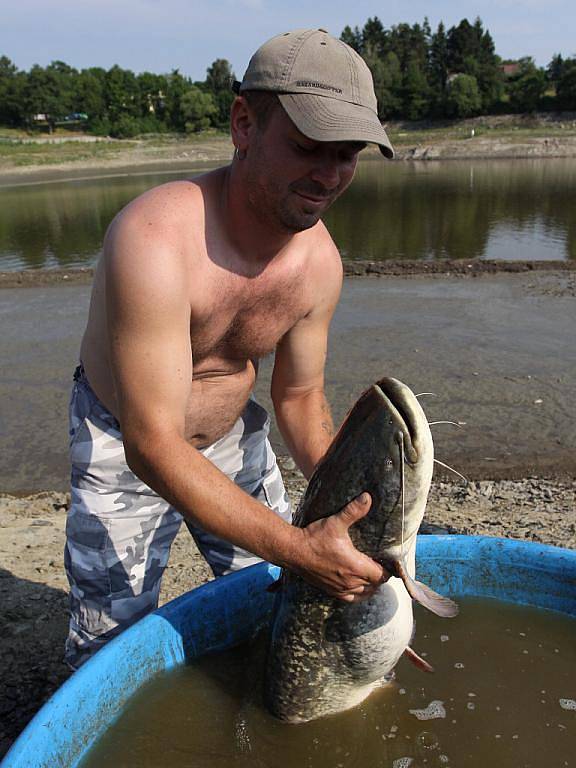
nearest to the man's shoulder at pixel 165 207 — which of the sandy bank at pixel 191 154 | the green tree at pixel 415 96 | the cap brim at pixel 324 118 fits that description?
the cap brim at pixel 324 118

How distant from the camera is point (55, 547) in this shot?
4367 millimetres

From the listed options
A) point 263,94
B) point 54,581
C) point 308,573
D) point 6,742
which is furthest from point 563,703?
point 54,581

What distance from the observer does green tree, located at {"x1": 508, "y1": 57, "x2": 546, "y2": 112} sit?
2936 inches

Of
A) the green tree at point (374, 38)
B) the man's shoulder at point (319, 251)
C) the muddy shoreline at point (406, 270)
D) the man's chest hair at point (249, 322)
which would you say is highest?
the green tree at point (374, 38)

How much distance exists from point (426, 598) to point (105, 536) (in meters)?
1.26

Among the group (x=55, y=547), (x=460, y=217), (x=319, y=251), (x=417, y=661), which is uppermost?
(x=319, y=251)

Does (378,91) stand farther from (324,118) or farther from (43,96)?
(324,118)

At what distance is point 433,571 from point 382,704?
2.07 feet

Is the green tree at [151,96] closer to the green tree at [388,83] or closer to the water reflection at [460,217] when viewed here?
the green tree at [388,83]

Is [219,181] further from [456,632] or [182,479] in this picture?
[456,632]

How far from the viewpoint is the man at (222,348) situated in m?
2.18

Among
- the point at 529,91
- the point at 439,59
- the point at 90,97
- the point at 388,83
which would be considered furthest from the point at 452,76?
the point at 90,97

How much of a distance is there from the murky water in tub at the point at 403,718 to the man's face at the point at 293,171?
1727 millimetres

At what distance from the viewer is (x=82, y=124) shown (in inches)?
3413
